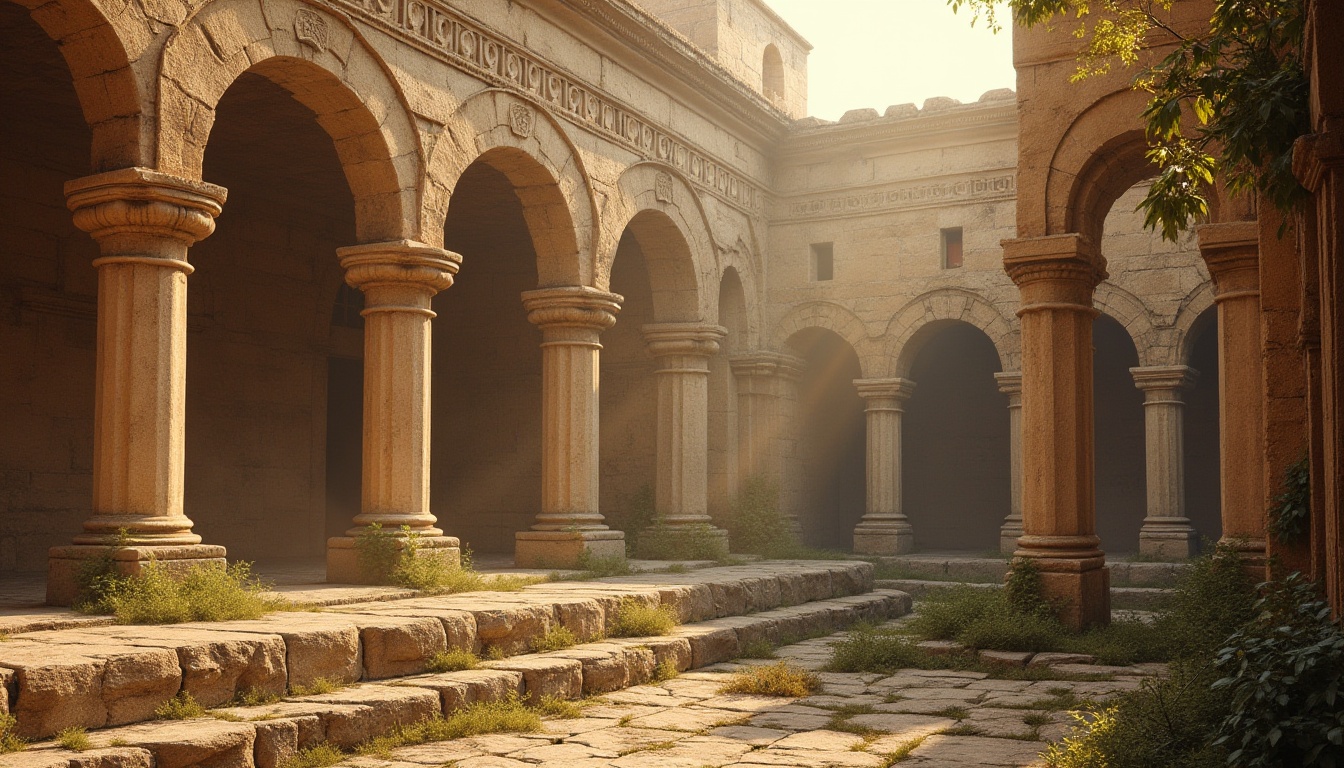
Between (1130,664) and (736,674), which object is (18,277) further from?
(1130,664)

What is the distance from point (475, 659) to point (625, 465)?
8.73 metres

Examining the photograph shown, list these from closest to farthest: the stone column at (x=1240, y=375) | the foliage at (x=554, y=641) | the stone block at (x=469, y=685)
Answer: the stone block at (x=469, y=685), the foliage at (x=554, y=641), the stone column at (x=1240, y=375)

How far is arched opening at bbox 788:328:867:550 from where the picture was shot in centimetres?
1744

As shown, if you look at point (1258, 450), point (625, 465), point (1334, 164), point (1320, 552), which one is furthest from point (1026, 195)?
point (625, 465)

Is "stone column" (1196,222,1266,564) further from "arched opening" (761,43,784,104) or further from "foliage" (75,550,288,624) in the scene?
"arched opening" (761,43,784,104)

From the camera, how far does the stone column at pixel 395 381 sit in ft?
30.2

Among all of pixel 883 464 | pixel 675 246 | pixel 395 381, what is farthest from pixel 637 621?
pixel 883 464

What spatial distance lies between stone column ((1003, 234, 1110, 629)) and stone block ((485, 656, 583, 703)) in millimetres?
3685

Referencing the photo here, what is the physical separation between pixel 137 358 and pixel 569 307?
489cm

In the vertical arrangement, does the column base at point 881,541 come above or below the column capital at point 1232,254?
below

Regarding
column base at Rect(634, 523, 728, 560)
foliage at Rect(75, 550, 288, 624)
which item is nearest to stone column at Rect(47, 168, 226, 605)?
foliage at Rect(75, 550, 288, 624)

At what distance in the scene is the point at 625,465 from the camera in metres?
15.8

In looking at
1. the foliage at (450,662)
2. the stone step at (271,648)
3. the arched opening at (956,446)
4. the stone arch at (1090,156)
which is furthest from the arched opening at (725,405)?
the foliage at (450,662)

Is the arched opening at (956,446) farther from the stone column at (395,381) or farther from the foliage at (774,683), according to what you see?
the foliage at (774,683)
